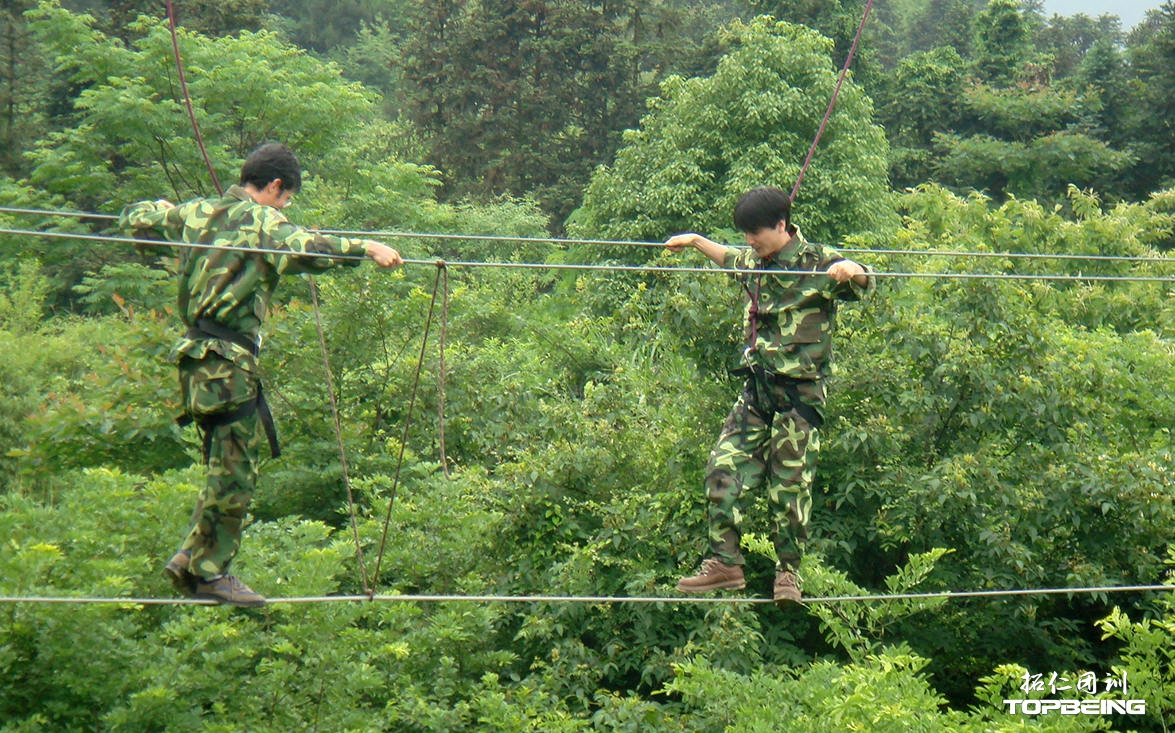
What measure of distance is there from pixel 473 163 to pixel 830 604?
19.4 metres

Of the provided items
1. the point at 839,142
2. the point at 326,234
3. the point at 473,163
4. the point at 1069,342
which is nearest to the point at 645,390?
the point at 1069,342

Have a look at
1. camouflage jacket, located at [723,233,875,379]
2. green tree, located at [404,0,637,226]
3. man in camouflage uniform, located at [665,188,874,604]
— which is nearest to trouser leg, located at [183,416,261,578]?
man in camouflage uniform, located at [665,188,874,604]

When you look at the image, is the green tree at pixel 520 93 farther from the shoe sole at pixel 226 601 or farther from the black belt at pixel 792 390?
the shoe sole at pixel 226 601

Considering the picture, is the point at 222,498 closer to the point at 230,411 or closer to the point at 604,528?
the point at 230,411

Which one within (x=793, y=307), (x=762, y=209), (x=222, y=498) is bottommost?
(x=222, y=498)

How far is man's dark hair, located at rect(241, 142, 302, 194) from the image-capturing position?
14.3ft

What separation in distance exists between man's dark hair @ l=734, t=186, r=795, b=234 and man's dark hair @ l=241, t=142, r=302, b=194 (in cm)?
161

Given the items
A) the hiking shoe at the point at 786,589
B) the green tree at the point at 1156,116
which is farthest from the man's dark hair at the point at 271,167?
the green tree at the point at 1156,116

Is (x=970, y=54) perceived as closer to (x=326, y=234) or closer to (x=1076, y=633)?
(x=1076, y=633)

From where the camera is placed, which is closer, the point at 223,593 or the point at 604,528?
the point at 223,593

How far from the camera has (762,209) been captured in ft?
15.3

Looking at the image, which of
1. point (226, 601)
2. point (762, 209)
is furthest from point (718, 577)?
point (226, 601)

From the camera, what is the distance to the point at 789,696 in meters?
6.45

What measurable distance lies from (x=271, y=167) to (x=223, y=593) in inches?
59.8
